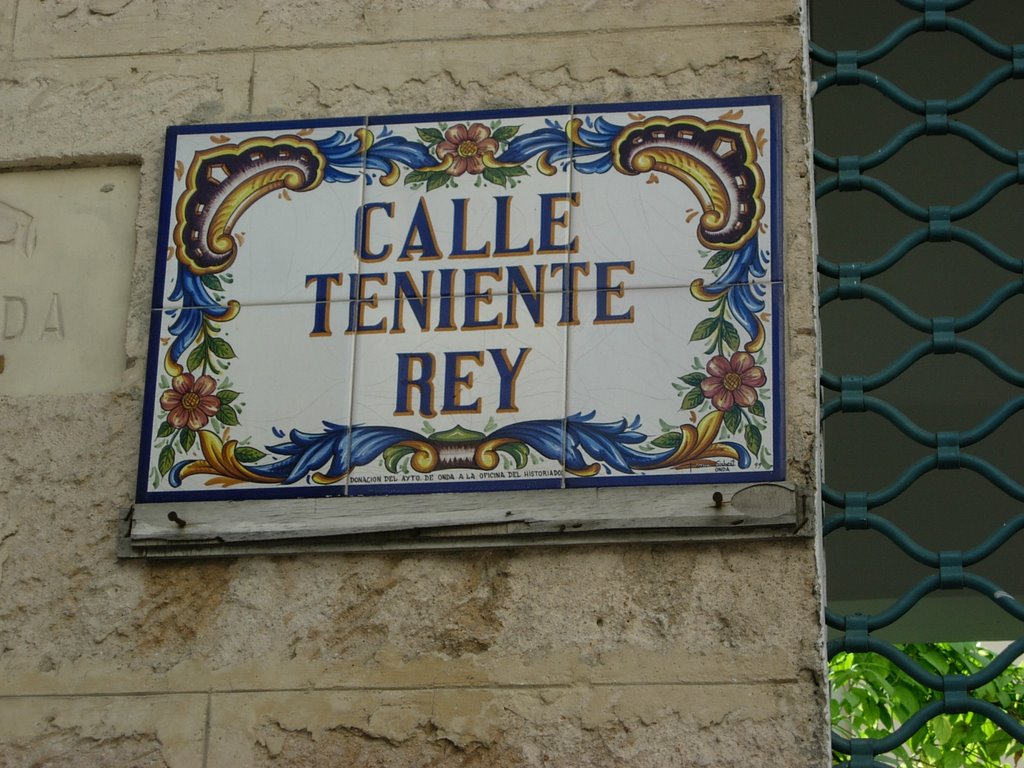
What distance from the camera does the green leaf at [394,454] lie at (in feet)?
10.4

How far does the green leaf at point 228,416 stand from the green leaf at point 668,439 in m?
0.77

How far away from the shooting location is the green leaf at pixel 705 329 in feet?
10.4

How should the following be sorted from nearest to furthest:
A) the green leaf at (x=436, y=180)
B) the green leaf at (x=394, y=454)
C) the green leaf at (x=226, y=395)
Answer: the green leaf at (x=394, y=454) < the green leaf at (x=226, y=395) < the green leaf at (x=436, y=180)

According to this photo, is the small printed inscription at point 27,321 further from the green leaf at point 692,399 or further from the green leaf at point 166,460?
the green leaf at point 692,399

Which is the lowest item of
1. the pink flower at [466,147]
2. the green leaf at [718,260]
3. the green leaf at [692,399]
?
the green leaf at [692,399]

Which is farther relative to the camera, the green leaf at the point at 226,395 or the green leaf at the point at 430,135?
the green leaf at the point at 430,135

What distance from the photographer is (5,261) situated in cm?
352

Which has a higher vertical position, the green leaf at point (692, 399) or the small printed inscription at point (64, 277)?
the small printed inscription at point (64, 277)

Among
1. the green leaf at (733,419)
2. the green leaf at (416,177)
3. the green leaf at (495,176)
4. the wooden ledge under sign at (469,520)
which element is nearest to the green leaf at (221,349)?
the wooden ledge under sign at (469,520)

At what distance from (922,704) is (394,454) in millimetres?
4635

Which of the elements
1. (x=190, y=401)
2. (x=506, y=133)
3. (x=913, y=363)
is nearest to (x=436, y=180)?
(x=506, y=133)

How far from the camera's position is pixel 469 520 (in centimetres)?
309

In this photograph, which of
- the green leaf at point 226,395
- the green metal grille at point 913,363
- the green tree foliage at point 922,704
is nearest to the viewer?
the green metal grille at point 913,363

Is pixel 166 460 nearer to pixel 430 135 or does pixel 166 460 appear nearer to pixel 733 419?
pixel 430 135
